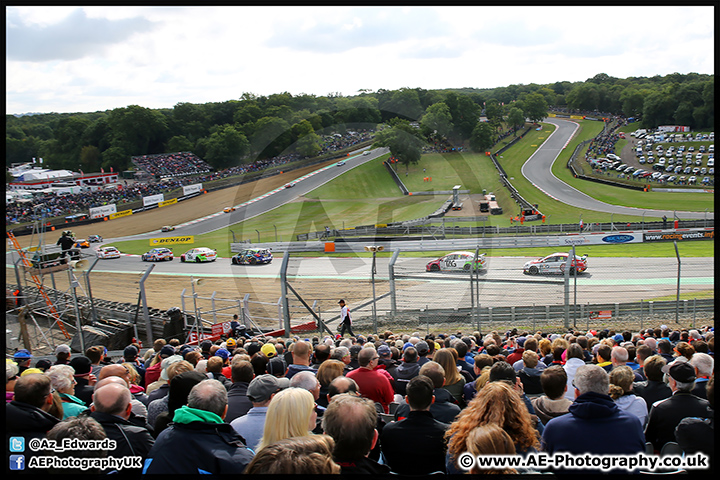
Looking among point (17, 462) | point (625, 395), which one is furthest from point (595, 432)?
point (17, 462)

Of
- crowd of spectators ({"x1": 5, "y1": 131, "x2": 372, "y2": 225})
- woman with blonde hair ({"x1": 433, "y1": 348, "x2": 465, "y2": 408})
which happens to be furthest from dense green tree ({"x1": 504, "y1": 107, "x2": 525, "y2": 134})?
woman with blonde hair ({"x1": 433, "y1": 348, "x2": 465, "y2": 408})

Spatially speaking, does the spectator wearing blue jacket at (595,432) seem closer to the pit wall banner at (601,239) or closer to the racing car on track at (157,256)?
the pit wall banner at (601,239)

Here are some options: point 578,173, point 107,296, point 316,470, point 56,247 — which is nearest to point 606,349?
point 316,470

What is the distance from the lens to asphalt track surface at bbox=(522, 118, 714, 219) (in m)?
43.1

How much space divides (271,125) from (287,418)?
94.9m

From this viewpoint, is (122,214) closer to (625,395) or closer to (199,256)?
(199,256)

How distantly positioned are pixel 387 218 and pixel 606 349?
4359 centimetres

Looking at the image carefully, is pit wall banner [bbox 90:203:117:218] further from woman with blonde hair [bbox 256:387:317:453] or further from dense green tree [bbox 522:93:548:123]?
dense green tree [bbox 522:93:548:123]

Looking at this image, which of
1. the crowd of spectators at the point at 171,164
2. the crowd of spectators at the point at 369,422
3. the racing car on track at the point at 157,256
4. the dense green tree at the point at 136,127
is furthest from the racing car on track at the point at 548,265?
the dense green tree at the point at 136,127

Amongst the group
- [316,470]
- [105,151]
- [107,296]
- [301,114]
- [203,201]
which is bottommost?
[107,296]

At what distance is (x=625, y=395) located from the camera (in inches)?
166

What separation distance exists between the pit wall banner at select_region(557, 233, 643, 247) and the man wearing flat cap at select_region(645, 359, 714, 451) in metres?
28.6

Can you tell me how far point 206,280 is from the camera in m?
27.4

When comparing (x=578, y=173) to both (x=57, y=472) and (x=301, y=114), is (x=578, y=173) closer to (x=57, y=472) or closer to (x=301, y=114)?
(x=301, y=114)
